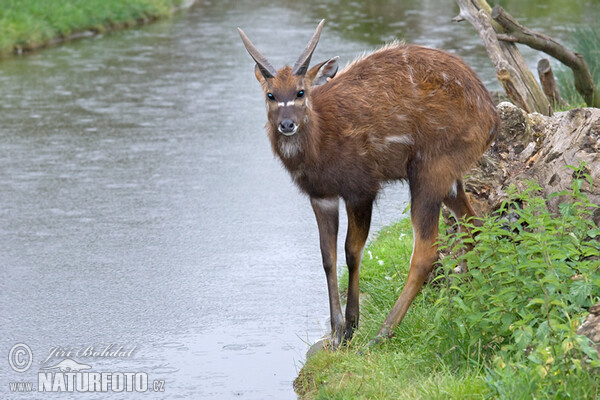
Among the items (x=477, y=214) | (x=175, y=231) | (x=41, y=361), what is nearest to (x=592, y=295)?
(x=477, y=214)

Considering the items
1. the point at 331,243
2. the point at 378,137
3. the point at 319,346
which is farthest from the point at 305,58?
the point at 319,346

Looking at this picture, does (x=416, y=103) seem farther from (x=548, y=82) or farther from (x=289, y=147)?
(x=548, y=82)

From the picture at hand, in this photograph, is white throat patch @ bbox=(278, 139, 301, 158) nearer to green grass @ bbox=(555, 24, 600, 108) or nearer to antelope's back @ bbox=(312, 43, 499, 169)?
antelope's back @ bbox=(312, 43, 499, 169)

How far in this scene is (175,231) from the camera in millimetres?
9531

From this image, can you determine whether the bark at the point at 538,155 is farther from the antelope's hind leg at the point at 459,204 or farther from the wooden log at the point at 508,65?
the wooden log at the point at 508,65

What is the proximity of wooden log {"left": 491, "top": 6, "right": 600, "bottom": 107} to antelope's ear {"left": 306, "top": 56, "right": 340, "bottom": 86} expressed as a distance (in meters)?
3.85

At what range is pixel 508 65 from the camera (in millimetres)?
9664

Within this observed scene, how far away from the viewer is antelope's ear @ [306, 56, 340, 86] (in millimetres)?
6352

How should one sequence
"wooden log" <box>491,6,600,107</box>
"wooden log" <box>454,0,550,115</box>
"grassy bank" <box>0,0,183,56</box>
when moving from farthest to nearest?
"grassy bank" <box>0,0,183,56</box> → "wooden log" <box>491,6,600,107</box> → "wooden log" <box>454,0,550,115</box>

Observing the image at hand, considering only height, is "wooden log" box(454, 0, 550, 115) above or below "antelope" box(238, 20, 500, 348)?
below

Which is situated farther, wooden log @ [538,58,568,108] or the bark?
wooden log @ [538,58,568,108]

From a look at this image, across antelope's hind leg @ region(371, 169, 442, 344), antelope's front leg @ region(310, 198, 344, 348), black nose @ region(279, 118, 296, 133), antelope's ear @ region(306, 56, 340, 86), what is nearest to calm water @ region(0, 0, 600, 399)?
antelope's front leg @ region(310, 198, 344, 348)

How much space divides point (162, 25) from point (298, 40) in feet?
18.7

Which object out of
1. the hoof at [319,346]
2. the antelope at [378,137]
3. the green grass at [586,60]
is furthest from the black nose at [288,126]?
the green grass at [586,60]
